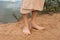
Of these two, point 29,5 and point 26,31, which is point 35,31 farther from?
point 29,5

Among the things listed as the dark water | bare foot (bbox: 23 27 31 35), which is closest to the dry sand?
bare foot (bbox: 23 27 31 35)

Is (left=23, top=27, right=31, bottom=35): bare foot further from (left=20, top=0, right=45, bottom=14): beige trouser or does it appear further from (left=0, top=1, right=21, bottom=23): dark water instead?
(left=0, top=1, right=21, bottom=23): dark water

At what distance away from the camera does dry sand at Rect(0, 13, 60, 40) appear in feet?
5.67

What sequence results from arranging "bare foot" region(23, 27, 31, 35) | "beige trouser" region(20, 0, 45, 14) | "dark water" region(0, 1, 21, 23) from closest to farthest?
"beige trouser" region(20, 0, 45, 14), "bare foot" region(23, 27, 31, 35), "dark water" region(0, 1, 21, 23)

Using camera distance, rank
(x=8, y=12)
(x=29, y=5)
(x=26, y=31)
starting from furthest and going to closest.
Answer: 1. (x=8, y=12)
2. (x=26, y=31)
3. (x=29, y=5)

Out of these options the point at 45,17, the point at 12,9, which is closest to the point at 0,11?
the point at 12,9

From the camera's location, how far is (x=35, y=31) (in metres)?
1.88

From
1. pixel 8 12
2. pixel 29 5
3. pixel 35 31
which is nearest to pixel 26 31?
pixel 35 31

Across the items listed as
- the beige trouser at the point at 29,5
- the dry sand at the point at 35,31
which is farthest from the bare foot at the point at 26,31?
the beige trouser at the point at 29,5

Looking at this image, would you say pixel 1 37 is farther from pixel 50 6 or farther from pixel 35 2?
pixel 50 6

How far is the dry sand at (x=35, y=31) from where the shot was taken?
1729mm

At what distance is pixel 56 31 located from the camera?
188 centimetres

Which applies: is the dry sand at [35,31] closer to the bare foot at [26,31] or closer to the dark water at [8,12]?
the bare foot at [26,31]

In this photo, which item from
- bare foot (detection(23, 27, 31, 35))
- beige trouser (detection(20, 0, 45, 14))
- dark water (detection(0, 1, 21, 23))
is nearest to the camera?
beige trouser (detection(20, 0, 45, 14))
